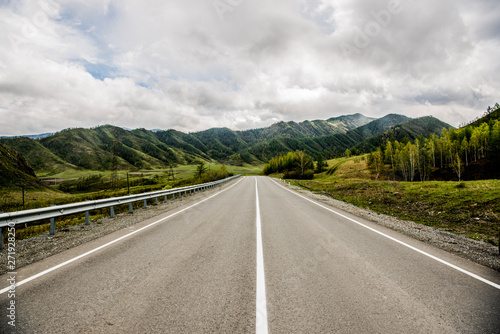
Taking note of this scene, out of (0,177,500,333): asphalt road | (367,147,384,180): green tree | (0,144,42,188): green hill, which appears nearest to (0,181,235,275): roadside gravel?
(0,177,500,333): asphalt road

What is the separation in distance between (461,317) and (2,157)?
128317 millimetres

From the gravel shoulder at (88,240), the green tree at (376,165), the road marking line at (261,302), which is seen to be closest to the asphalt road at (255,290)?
the road marking line at (261,302)

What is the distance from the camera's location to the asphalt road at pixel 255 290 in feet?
9.17

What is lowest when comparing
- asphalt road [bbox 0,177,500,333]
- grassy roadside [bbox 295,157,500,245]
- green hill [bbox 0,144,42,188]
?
grassy roadside [bbox 295,157,500,245]

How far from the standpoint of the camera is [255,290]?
11.9 feet

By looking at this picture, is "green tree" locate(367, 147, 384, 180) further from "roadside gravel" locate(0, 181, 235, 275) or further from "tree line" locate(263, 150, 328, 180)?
"roadside gravel" locate(0, 181, 235, 275)

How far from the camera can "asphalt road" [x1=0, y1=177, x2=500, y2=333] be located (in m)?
2.79

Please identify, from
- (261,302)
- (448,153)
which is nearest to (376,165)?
(448,153)

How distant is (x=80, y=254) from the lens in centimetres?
545

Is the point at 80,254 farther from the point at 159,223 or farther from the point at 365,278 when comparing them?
the point at 365,278

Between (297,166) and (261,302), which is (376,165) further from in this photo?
(261,302)

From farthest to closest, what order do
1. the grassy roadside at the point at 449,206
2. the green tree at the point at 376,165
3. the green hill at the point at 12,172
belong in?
the green hill at the point at 12,172 < the green tree at the point at 376,165 < the grassy roadside at the point at 449,206

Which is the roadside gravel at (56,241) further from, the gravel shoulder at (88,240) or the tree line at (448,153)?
the tree line at (448,153)

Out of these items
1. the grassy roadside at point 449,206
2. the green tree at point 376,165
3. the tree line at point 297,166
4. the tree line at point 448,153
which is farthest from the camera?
the tree line at point 297,166
